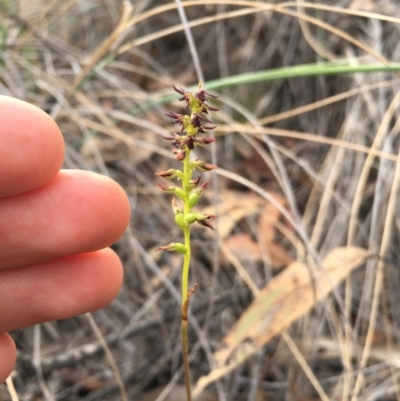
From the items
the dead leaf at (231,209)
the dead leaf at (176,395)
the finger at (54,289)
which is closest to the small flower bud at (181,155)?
the finger at (54,289)

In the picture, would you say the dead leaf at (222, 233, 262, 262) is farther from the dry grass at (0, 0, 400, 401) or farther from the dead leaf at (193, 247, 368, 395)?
the dead leaf at (193, 247, 368, 395)

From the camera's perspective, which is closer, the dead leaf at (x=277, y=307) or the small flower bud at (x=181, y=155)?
the small flower bud at (x=181, y=155)

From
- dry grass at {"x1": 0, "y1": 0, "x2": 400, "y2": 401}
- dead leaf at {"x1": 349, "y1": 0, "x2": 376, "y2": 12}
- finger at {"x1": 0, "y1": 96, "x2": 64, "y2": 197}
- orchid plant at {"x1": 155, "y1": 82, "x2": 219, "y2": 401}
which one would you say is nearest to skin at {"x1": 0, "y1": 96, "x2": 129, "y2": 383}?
finger at {"x1": 0, "y1": 96, "x2": 64, "y2": 197}

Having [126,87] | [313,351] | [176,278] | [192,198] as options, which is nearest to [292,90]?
[126,87]

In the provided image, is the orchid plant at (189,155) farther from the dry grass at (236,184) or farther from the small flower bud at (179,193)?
the dry grass at (236,184)

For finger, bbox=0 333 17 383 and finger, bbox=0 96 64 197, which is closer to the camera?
finger, bbox=0 96 64 197
